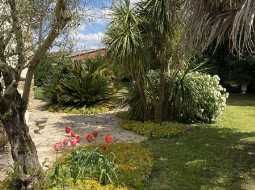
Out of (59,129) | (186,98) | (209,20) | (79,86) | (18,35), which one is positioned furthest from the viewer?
(79,86)

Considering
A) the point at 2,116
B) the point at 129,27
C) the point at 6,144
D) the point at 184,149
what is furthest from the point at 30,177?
the point at 129,27

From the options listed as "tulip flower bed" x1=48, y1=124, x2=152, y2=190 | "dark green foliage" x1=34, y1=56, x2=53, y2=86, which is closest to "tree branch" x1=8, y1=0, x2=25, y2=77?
"dark green foliage" x1=34, y1=56, x2=53, y2=86

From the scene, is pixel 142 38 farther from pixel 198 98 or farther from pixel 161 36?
pixel 198 98

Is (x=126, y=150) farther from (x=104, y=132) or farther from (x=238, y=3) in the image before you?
(x=238, y=3)

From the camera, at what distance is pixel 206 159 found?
8.87m

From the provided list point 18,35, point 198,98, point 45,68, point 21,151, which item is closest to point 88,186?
point 21,151

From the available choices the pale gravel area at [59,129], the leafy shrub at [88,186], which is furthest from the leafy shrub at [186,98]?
the leafy shrub at [88,186]

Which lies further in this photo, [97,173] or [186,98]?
[186,98]

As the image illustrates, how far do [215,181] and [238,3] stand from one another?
3.45 meters

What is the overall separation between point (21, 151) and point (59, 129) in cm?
620

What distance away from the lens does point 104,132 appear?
39.0 ft

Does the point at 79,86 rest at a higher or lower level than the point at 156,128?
higher

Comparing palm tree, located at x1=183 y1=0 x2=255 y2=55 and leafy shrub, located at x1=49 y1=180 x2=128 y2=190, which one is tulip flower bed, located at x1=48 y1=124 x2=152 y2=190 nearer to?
leafy shrub, located at x1=49 y1=180 x2=128 y2=190

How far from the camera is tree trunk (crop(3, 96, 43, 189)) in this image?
5.96 meters
